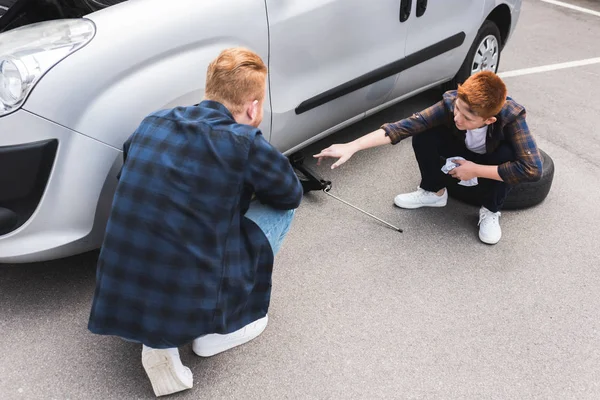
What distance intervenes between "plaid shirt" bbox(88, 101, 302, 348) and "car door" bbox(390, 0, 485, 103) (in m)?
1.53

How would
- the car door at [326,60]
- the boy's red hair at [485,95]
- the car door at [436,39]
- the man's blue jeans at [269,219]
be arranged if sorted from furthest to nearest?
1. the car door at [436,39]
2. the car door at [326,60]
3. the boy's red hair at [485,95]
4. the man's blue jeans at [269,219]

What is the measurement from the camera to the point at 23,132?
72.6 inches

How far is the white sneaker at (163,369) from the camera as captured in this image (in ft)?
6.10

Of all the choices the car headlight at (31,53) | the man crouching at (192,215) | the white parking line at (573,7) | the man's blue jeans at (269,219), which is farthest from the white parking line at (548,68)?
the car headlight at (31,53)

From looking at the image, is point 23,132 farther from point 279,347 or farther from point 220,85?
point 279,347

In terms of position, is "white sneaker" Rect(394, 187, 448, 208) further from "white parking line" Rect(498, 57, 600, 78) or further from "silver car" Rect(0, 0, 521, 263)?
"white parking line" Rect(498, 57, 600, 78)

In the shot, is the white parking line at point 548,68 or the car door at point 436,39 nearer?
the car door at point 436,39

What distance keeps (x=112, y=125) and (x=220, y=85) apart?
1.48ft

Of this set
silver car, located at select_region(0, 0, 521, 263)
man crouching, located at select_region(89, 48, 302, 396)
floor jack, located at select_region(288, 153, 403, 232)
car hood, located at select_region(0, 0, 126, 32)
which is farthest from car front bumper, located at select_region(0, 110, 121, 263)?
floor jack, located at select_region(288, 153, 403, 232)

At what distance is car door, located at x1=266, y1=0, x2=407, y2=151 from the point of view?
2400 millimetres

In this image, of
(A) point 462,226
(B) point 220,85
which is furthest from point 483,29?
(B) point 220,85

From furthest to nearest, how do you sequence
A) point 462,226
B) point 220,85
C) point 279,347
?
point 462,226, point 279,347, point 220,85

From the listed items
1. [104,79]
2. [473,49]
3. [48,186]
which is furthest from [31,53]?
[473,49]

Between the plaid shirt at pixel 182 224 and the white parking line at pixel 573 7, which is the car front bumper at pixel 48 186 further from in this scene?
the white parking line at pixel 573 7
